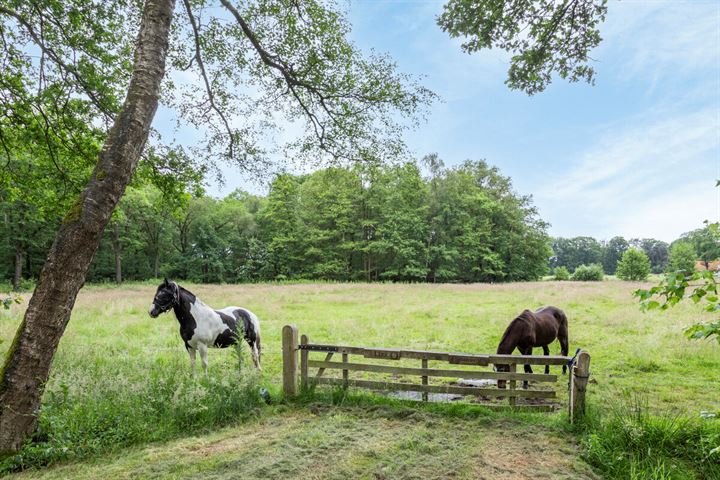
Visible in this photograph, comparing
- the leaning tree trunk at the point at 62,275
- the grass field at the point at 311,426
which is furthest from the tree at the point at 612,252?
the leaning tree trunk at the point at 62,275

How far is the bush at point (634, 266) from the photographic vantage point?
52.4 m

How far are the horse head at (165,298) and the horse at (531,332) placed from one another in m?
5.90

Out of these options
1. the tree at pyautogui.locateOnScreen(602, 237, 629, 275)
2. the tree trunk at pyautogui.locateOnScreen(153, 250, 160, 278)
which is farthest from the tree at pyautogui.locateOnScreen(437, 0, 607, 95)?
the tree at pyautogui.locateOnScreen(602, 237, 629, 275)

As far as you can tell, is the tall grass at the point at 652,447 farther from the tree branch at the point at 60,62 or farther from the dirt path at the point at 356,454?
the tree branch at the point at 60,62

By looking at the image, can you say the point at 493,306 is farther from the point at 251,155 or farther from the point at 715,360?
the point at 251,155

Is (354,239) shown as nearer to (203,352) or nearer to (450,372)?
(203,352)

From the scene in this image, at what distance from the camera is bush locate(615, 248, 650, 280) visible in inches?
2062

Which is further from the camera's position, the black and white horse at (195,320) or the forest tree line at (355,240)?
the forest tree line at (355,240)

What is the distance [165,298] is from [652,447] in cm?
739


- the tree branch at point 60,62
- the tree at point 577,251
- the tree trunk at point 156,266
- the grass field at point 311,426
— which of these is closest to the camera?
the grass field at point 311,426

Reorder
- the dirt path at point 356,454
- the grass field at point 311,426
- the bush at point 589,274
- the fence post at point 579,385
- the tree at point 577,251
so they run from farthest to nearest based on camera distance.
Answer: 1. the tree at point 577,251
2. the bush at point 589,274
3. the fence post at point 579,385
4. the grass field at point 311,426
5. the dirt path at point 356,454

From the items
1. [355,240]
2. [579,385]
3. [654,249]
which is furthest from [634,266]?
[654,249]

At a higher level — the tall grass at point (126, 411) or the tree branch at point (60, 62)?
the tree branch at point (60, 62)

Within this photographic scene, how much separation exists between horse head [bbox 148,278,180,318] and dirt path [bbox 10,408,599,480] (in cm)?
272
